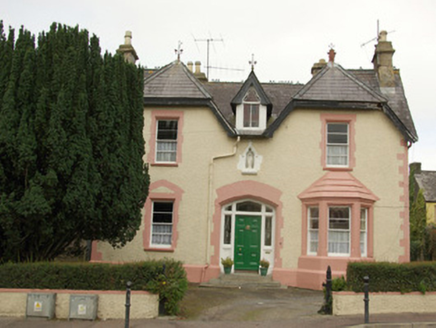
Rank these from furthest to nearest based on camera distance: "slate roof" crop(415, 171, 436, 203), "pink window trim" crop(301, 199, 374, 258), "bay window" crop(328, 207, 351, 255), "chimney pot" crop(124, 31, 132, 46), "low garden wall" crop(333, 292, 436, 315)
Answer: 1. "slate roof" crop(415, 171, 436, 203)
2. "chimney pot" crop(124, 31, 132, 46)
3. "bay window" crop(328, 207, 351, 255)
4. "pink window trim" crop(301, 199, 374, 258)
5. "low garden wall" crop(333, 292, 436, 315)

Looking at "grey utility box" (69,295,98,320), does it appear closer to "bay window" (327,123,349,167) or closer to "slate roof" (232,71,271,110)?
"slate roof" (232,71,271,110)

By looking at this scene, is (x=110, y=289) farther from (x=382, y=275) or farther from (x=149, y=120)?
(x=149, y=120)

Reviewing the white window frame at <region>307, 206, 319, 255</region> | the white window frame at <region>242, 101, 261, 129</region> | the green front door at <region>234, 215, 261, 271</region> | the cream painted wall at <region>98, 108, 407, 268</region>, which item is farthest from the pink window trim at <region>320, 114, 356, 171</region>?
the green front door at <region>234, 215, 261, 271</region>

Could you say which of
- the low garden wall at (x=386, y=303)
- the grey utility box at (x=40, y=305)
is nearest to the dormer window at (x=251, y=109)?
the low garden wall at (x=386, y=303)

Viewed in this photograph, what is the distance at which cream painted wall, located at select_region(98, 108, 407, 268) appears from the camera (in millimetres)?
17750

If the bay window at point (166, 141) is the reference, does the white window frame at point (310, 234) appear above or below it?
below

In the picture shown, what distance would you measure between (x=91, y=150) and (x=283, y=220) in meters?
8.04

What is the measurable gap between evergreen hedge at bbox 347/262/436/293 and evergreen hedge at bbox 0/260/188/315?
4215mm

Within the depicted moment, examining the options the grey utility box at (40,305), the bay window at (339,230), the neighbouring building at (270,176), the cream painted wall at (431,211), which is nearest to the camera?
the grey utility box at (40,305)

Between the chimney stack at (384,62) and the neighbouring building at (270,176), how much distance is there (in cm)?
188

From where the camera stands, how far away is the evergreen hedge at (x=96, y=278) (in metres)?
11.4

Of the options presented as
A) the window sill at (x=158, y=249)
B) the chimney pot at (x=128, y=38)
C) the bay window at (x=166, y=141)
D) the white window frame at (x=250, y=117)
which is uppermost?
the chimney pot at (x=128, y=38)

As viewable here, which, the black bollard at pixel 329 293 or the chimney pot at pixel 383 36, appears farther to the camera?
the chimney pot at pixel 383 36

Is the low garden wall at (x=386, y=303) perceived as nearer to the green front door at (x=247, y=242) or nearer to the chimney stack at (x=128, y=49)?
the green front door at (x=247, y=242)
